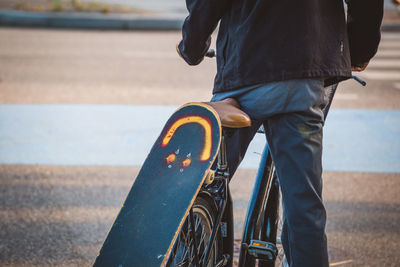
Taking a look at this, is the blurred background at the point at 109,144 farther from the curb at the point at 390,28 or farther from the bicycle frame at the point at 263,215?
the curb at the point at 390,28

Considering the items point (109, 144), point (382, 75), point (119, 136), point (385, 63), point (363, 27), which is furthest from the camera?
point (385, 63)

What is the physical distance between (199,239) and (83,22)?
11155 mm

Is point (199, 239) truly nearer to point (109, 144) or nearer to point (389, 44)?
point (109, 144)

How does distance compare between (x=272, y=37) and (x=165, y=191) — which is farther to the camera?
(x=272, y=37)

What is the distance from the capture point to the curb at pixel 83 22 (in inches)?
492

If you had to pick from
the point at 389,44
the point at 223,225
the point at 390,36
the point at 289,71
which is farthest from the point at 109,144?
the point at 390,36

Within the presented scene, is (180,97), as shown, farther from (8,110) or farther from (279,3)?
(279,3)

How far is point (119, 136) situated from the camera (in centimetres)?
549

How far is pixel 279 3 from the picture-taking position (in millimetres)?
1986

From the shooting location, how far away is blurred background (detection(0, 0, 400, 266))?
11.8 feet

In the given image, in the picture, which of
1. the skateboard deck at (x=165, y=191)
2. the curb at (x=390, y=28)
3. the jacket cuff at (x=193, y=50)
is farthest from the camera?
the curb at (x=390, y=28)

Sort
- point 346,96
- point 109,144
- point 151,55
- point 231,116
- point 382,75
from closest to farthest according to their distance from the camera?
point 231,116 < point 109,144 < point 346,96 < point 382,75 < point 151,55

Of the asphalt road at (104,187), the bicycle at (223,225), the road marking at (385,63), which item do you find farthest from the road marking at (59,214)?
the road marking at (385,63)

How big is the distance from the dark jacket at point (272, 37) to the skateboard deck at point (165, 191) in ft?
0.80
